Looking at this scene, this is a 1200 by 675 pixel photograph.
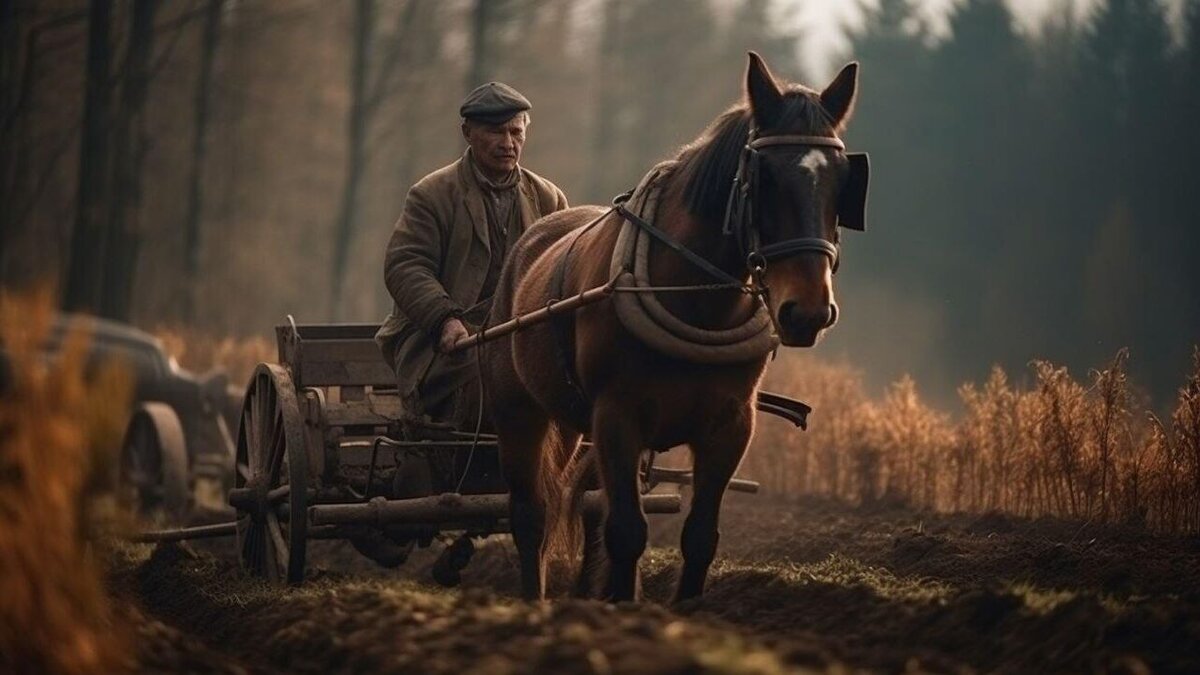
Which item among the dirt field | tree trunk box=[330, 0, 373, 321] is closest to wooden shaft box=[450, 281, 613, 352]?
the dirt field

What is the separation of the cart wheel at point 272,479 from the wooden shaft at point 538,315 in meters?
0.88

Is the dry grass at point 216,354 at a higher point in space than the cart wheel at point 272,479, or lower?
higher

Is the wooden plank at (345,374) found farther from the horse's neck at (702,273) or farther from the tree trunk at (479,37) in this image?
the tree trunk at (479,37)

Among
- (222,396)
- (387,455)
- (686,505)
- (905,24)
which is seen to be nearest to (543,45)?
(905,24)

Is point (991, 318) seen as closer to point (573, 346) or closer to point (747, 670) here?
point (573, 346)

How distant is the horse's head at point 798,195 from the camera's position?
5.83 m

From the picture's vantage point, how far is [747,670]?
4.02 m

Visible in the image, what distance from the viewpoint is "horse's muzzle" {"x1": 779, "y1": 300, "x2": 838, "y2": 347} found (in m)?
5.77

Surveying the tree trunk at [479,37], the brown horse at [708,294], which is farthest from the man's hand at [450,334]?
the tree trunk at [479,37]

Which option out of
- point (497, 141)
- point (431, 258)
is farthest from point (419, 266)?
point (497, 141)

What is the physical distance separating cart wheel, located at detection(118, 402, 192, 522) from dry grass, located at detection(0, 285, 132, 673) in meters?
7.34

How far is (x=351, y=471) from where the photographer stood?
8.48 m

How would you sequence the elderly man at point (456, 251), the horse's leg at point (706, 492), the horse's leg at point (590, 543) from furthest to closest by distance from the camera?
the elderly man at point (456, 251)
the horse's leg at point (590, 543)
the horse's leg at point (706, 492)

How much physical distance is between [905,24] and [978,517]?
37.5 m
